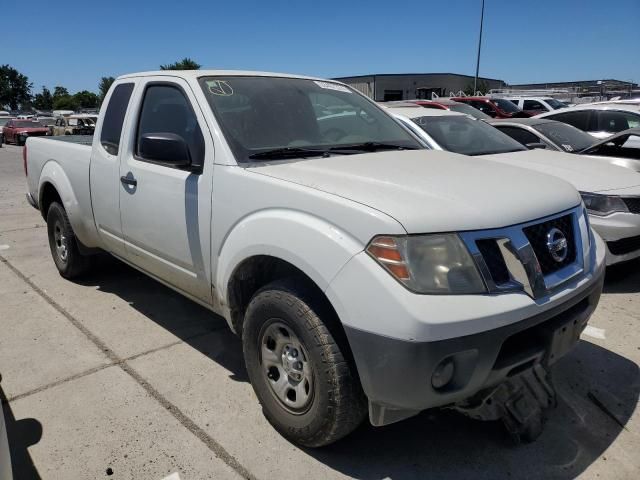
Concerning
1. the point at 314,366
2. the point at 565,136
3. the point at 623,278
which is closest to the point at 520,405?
the point at 314,366

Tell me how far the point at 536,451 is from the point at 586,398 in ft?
2.26

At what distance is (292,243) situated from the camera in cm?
236

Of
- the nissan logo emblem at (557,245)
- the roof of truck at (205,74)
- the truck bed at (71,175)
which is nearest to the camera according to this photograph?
the nissan logo emblem at (557,245)

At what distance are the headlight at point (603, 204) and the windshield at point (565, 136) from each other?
2.41 metres

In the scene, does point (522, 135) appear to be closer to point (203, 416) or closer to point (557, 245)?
point (557, 245)

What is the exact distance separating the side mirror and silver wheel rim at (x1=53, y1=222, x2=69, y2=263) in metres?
2.37

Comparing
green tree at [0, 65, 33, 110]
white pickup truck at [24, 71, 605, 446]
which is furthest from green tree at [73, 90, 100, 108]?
white pickup truck at [24, 71, 605, 446]

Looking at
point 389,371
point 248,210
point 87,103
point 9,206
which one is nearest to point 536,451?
point 389,371

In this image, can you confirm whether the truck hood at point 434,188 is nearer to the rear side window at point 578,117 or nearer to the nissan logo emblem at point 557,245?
the nissan logo emblem at point 557,245

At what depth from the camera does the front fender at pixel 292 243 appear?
7.13 feet

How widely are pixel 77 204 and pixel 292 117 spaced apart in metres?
2.25

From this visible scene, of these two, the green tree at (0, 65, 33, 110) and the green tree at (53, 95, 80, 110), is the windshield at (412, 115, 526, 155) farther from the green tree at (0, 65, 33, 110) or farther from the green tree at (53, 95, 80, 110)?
the green tree at (0, 65, 33, 110)

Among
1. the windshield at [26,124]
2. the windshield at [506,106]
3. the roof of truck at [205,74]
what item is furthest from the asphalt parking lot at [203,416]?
the windshield at [26,124]

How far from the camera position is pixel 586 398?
3.09m
